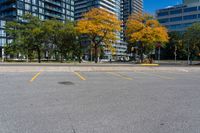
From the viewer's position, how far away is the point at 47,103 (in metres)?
7.59

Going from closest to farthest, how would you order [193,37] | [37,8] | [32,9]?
1. [193,37]
2. [32,9]
3. [37,8]

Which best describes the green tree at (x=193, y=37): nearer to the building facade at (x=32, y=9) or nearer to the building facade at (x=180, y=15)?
the building facade at (x=180, y=15)

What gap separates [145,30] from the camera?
157 ft

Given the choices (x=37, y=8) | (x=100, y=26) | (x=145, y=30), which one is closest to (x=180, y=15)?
(x=37, y=8)

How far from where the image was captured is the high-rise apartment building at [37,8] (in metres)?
94.0

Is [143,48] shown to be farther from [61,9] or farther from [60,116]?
[61,9]

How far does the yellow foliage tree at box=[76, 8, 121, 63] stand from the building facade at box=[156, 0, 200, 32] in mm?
64292

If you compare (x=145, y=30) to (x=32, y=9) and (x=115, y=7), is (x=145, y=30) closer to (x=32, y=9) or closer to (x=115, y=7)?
(x=32, y=9)

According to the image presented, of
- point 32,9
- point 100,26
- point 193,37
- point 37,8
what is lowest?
point 193,37

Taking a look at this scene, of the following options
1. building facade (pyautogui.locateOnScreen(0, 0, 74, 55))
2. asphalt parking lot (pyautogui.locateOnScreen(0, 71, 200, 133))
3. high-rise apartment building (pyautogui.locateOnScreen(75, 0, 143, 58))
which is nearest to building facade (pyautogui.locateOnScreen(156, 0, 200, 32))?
high-rise apartment building (pyautogui.locateOnScreen(75, 0, 143, 58))

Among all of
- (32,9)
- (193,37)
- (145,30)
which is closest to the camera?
(145,30)

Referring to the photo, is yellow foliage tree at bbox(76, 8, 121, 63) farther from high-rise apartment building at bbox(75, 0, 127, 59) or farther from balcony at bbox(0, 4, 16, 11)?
high-rise apartment building at bbox(75, 0, 127, 59)

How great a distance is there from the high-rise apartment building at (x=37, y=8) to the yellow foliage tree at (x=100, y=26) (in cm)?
4711

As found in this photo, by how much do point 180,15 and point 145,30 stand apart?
67391 millimetres
